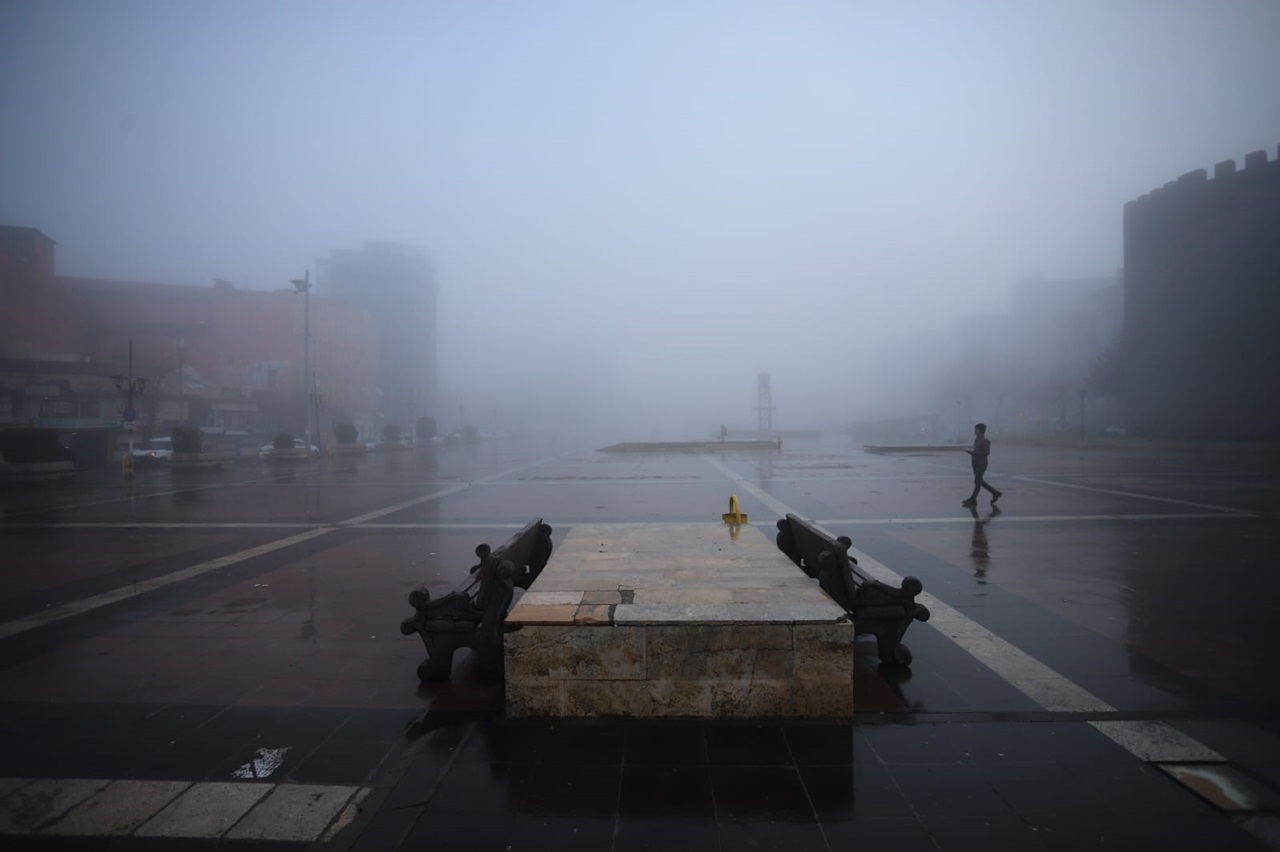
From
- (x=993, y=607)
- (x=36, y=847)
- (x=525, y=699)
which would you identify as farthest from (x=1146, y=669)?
(x=36, y=847)

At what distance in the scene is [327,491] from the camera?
16.7m

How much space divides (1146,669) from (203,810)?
505cm

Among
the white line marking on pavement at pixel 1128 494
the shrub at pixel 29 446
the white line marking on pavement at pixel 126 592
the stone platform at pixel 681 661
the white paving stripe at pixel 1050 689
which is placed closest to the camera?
the white paving stripe at pixel 1050 689

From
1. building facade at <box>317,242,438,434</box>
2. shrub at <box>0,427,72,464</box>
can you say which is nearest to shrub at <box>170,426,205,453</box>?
shrub at <box>0,427,72,464</box>

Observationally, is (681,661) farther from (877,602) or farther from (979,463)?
(979,463)

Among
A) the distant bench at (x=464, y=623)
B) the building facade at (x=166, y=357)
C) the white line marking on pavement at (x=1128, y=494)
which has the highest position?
the building facade at (x=166, y=357)

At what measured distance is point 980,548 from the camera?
8078mm

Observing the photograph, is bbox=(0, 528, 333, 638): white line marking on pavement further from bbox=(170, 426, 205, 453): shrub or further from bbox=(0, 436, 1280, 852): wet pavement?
bbox=(170, 426, 205, 453): shrub

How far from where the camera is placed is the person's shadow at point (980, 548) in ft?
22.5

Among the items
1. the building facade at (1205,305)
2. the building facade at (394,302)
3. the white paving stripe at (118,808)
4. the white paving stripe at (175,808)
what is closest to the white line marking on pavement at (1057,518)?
the white paving stripe at (175,808)

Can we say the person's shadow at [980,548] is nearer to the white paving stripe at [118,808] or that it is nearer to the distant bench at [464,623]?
the distant bench at [464,623]

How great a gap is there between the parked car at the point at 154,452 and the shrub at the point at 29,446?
7418 millimetres

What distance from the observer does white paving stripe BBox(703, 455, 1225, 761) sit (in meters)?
3.10

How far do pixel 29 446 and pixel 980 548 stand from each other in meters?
27.0
